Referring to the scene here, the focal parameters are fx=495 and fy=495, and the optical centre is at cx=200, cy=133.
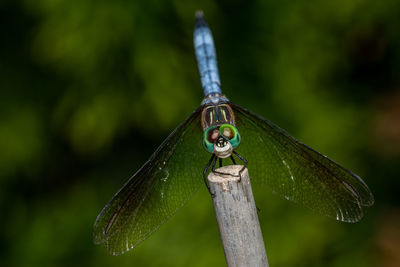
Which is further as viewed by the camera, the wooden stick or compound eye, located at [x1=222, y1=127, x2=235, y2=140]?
compound eye, located at [x1=222, y1=127, x2=235, y2=140]

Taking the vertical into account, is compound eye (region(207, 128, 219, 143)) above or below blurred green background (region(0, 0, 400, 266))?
below

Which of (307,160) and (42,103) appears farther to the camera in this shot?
(42,103)

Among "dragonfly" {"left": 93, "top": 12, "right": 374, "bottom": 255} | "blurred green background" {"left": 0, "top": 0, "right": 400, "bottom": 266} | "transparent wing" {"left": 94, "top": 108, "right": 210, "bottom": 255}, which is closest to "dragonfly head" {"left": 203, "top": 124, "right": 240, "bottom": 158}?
"dragonfly" {"left": 93, "top": 12, "right": 374, "bottom": 255}

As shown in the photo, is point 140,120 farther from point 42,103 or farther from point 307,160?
point 307,160

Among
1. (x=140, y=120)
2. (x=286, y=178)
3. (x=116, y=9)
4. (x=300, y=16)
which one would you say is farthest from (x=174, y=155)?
(x=300, y=16)

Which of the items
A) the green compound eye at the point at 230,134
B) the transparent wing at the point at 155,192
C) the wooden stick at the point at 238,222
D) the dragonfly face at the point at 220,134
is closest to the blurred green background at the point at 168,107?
the transparent wing at the point at 155,192

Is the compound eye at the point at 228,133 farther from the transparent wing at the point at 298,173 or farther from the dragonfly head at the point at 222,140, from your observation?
Result: the transparent wing at the point at 298,173

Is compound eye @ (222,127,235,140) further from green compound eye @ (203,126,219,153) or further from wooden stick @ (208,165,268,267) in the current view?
wooden stick @ (208,165,268,267)
